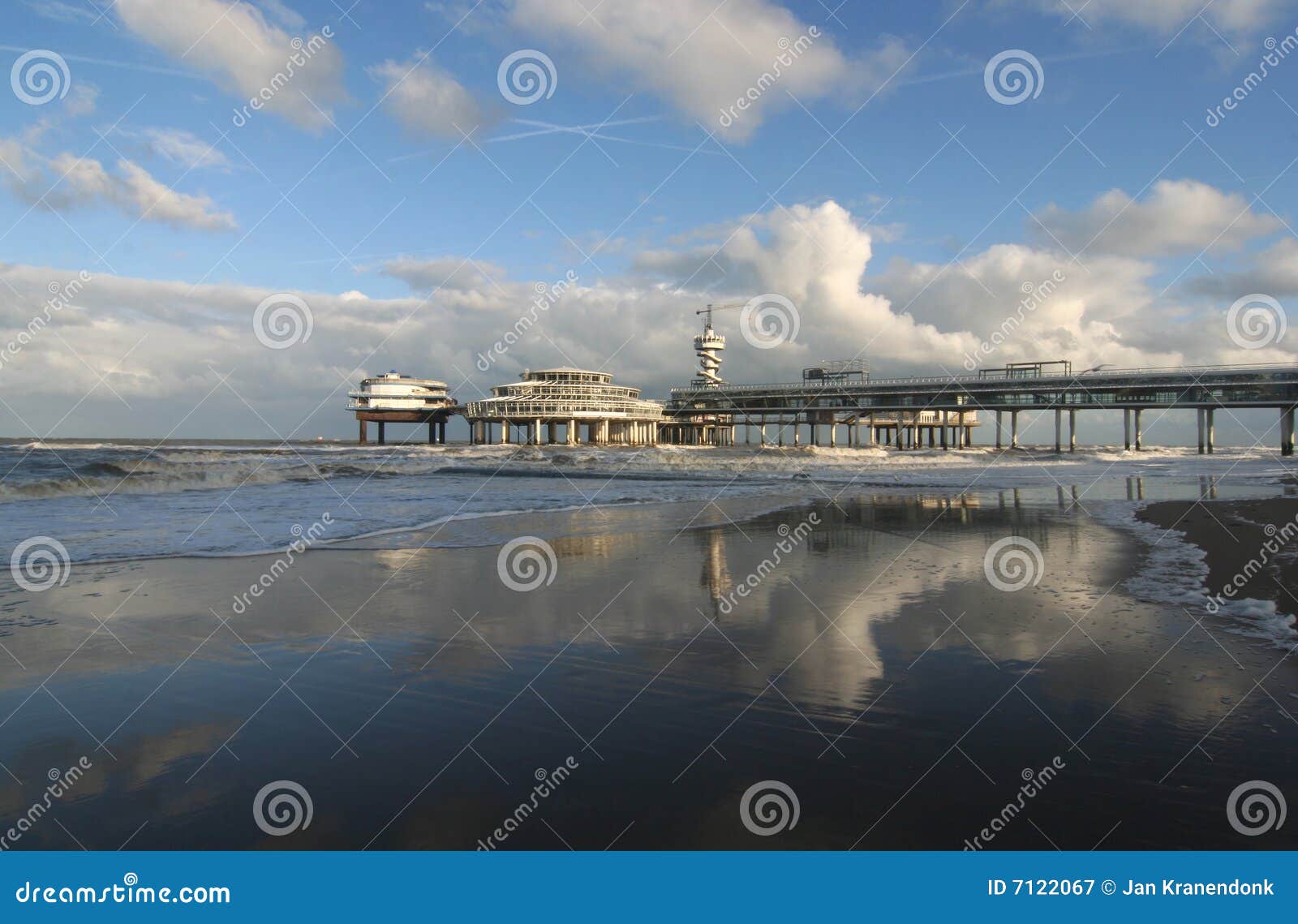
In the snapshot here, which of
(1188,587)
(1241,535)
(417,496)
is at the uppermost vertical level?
(417,496)

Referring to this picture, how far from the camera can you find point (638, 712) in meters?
3.82

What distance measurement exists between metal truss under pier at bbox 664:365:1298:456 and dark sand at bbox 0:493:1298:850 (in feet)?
223

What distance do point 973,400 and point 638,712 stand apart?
268ft

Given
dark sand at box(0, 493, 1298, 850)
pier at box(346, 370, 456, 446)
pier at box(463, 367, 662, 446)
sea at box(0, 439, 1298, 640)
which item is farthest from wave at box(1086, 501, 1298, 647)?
pier at box(346, 370, 456, 446)

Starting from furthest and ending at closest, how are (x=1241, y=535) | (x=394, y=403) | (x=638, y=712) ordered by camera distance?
(x=394, y=403)
(x=1241, y=535)
(x=638, y=712)

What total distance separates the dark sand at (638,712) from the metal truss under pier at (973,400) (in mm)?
67918

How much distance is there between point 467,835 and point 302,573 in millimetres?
6044

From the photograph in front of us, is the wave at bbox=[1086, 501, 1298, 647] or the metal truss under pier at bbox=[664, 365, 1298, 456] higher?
the metal truss under pier at bbox=[664, 365, 1298, 456]

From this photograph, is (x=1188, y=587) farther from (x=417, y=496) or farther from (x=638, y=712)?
(x=417, y=496)

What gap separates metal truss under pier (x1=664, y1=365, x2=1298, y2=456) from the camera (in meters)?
59.8

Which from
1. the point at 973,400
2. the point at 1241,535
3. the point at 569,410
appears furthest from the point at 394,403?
the point at 1241,535

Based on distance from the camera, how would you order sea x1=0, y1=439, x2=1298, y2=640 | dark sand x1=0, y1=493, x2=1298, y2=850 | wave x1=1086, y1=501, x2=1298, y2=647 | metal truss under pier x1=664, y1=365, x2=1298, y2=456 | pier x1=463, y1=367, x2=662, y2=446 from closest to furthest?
dark sand x1=0, y1=493, x2=1298, y2=850, wave x1=1086, y1=501, x2=1298, y2=647, sea x1=0, y1=439, x2=1298, y2=640, metal truss under pier x1=664, y1=365, x2=1298, y2=456, pier x1=463, y1=367, x2=662, y2=446

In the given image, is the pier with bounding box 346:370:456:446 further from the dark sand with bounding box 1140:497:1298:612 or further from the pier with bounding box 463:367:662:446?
the dark sand with bounding box 1140:497:1298:612

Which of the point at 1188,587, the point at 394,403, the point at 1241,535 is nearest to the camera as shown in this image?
the point at 1188,587
